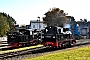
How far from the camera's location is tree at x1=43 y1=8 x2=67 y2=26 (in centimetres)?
6750

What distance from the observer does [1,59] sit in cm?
1834

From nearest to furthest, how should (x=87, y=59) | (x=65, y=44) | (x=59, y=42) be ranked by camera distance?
(x=87, y=59) < (x=59, y=42) < (x=65, y=44)

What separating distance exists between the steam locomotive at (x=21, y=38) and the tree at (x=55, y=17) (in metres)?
33.2

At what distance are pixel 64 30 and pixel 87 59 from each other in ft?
44.8

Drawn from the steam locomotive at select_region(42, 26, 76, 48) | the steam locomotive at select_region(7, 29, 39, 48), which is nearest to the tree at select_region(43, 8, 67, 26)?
the steam locomotive at select_region(7, 29, 39, 48)

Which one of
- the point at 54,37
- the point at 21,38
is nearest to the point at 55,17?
the point at 21,38

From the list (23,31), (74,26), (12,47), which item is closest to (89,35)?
(74,26)

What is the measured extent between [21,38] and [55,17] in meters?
39.5

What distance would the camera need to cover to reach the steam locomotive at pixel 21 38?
97.5ft

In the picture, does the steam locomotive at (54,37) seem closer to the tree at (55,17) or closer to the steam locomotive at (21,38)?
the steam locomotive at (21,38)

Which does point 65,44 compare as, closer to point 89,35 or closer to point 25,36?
point 25,36

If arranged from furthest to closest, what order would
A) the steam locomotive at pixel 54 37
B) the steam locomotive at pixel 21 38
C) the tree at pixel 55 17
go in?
1. the tree at pixel 55 17
2. the steam locomotive at pixel 21 38
3. the steam locomotive at pixel 54 37

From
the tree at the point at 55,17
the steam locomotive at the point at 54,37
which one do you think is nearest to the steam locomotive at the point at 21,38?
the steam locomotive at the point at 54,37

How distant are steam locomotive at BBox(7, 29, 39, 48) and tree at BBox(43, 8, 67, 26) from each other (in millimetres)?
33202
